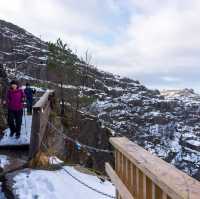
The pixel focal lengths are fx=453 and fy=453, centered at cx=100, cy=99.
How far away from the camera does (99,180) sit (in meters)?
9.85

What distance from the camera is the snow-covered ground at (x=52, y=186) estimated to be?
24.7ft

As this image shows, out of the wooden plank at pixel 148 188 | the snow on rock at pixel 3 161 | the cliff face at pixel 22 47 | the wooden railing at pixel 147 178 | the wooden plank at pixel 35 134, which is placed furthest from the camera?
the cliff face at pixel 22 47

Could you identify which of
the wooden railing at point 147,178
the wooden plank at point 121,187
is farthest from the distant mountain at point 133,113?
the wooden railing at point 147,178

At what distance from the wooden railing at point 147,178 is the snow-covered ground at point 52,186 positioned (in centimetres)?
286

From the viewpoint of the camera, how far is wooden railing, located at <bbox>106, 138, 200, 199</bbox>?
256 centimetres

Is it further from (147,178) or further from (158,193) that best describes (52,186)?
(158,193)

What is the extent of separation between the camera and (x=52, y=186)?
7910 mm

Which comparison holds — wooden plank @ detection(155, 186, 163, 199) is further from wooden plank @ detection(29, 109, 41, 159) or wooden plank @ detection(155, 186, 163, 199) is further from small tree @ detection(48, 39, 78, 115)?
small tree @ detection(48, 39, 78, 115)

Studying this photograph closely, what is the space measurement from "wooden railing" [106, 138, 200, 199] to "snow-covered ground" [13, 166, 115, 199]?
2858 mm

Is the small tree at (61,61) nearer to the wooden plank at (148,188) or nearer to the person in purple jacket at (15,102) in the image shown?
the person in purple jacket at (15,102)

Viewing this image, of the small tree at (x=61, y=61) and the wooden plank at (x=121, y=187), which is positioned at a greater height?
the small tree at (x=61, y=61)

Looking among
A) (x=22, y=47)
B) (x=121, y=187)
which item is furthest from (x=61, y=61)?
(x=22, y=47)

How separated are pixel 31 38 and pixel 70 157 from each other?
147337 mm

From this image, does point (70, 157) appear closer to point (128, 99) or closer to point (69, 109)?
point (69, 109)
